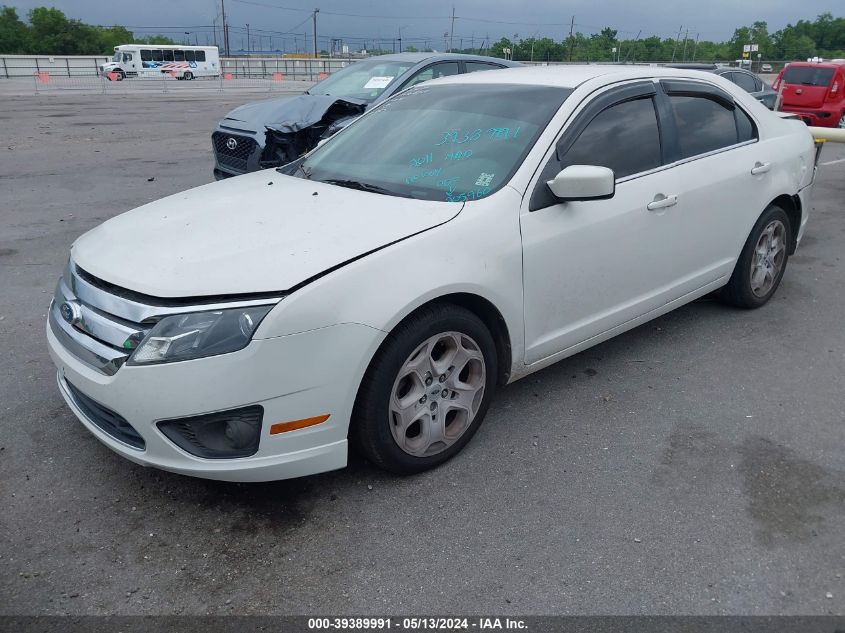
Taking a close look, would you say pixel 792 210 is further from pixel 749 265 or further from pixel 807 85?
pixel 807 85

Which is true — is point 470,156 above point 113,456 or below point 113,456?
above

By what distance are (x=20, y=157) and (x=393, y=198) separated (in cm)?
1103

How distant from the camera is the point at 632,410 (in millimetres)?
3838

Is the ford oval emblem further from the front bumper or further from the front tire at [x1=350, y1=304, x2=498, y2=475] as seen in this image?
the front tire at [x1=350, y1=304, x2=498, y2=475]

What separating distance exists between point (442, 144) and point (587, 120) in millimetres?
752

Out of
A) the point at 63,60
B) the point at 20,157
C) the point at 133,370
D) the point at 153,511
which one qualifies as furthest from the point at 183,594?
the point at 63,60

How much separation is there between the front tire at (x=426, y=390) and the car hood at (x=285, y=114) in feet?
16.8

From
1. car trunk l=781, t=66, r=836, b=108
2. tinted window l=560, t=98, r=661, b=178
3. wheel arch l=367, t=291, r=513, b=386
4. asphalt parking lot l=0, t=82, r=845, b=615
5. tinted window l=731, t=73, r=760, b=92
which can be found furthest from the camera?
car trunk l=781, t=66, r=836, b=108

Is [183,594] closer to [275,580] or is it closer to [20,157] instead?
[275,580]

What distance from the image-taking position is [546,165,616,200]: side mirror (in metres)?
3.29

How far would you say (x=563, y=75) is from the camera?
4027mm

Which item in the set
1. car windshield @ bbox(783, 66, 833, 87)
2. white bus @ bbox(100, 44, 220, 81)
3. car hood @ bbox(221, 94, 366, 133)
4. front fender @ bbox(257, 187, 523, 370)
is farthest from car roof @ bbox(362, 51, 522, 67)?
white bus @ bbox(100, 44, 220, 81)

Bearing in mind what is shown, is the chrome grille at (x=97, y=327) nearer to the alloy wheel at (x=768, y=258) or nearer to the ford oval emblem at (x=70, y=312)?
the ford oval emblem at (x=70, y=312)

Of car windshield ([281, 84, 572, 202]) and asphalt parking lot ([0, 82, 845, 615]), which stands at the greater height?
car windshield ([281, 84, 572, 202])
